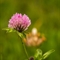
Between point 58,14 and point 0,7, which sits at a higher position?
point 0,7

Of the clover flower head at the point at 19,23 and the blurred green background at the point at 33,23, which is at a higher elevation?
the blurred green background at the point at 33,23

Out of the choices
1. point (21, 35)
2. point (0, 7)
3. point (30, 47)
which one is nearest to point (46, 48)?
point (30, 47)

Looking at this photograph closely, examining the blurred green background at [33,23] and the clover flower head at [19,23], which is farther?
the blurred green background at [33,23]

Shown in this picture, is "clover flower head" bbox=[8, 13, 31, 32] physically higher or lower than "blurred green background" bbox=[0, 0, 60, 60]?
lower

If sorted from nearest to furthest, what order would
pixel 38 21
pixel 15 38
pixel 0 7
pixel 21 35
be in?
pixel 21 35 < pixel 15 38 < pixel 38 21 < pixel 0 7

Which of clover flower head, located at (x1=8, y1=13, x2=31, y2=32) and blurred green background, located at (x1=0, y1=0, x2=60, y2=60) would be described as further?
blurred green background, located at (x1=0, y1=0, x2=60, y2=60)

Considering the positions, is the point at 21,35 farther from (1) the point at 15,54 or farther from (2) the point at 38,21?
(2) the point at 38,21

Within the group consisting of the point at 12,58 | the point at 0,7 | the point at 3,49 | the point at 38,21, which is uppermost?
the point at 0,7

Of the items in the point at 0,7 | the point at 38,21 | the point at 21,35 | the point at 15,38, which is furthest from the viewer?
the point at 0,7
